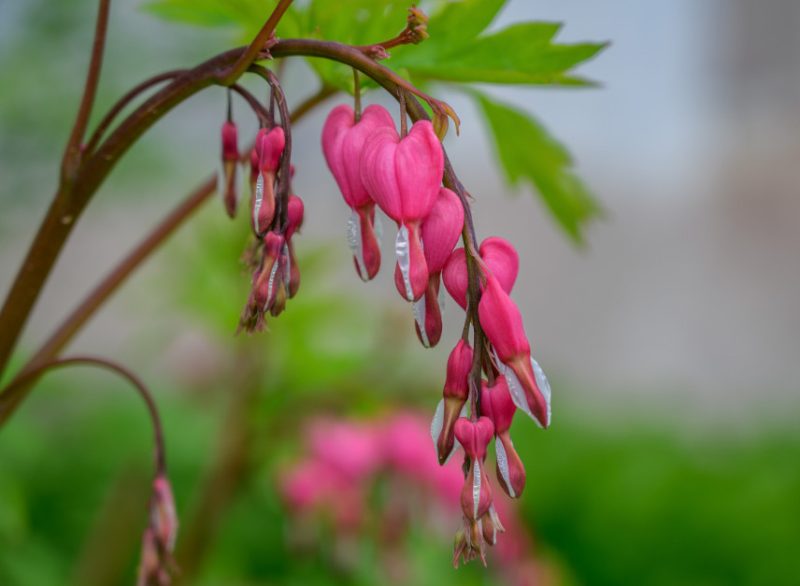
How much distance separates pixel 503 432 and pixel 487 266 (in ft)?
0.29

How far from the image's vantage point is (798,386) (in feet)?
19.8

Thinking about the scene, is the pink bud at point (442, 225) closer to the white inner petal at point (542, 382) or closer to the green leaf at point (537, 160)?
the white inner petal at point (542, 382)

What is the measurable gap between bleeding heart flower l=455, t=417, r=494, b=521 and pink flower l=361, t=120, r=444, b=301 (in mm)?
75

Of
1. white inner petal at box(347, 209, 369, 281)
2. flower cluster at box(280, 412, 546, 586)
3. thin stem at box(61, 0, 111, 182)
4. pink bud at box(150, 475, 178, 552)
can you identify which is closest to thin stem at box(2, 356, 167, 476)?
pink bud at box(150, 475, 178, 552)

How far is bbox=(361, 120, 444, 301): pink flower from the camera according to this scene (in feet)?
1.61

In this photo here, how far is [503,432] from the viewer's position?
0.51 m

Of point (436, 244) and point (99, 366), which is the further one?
point (99, 366)

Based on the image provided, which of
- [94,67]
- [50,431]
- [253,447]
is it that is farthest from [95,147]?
[50,431]

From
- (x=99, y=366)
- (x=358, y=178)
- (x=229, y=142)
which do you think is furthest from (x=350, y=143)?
(x=99, y=366)

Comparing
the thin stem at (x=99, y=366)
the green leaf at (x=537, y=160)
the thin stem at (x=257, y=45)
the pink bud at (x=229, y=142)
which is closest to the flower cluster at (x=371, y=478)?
the green leaf at (x=537, y=160)

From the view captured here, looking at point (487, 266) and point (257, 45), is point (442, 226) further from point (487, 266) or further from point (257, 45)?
point (257, 45)

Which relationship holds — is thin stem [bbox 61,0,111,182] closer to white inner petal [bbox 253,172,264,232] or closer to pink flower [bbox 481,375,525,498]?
white inner petal [bbox 253,172,264,232]

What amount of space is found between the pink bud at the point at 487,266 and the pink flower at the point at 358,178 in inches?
1.7

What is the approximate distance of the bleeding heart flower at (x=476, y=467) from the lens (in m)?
0.49
